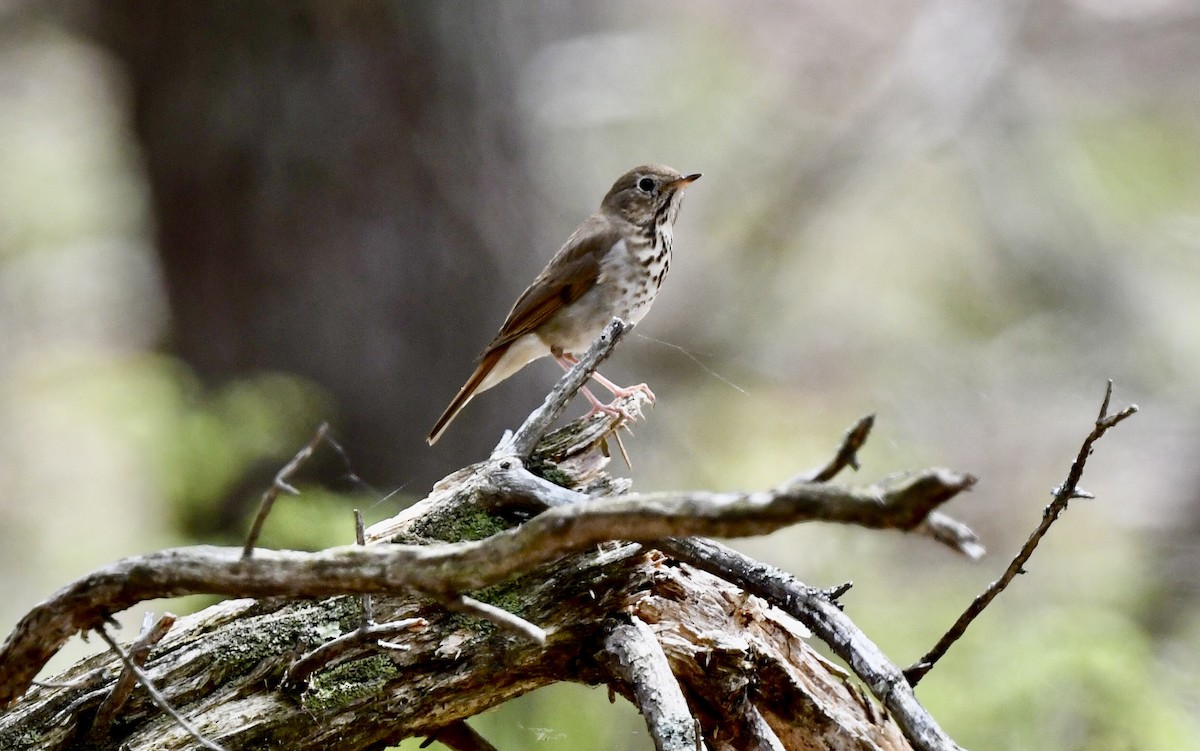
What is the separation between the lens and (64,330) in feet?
22.9

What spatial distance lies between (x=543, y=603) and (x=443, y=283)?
2924 millimetres

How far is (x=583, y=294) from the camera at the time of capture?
370 cm

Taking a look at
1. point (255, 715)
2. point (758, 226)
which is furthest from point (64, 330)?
point (255, 715)

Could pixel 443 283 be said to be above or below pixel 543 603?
above

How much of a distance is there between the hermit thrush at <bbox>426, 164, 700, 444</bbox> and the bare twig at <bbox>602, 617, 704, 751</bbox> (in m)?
1.54

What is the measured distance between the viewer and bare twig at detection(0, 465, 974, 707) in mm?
1147

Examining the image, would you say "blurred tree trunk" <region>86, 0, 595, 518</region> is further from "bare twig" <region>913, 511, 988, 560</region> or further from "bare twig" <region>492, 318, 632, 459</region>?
"bare twig" <region>913, 511, 988, 560</region>

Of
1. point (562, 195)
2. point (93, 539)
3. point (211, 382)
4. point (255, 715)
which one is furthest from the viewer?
point (562, 195)

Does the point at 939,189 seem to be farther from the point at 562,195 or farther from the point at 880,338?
the point at 562,195


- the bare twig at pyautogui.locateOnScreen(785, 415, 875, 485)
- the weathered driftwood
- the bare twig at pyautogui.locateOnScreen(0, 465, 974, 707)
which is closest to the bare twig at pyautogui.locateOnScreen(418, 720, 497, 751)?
the weathered driftwood

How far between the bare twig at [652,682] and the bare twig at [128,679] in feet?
2.71

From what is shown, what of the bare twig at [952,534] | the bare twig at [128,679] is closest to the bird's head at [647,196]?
the bare twig at [128,679]

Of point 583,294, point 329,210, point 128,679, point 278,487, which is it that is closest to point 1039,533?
point 278,487

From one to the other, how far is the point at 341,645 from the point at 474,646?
282 mm
